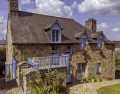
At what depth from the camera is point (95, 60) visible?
15258 mm

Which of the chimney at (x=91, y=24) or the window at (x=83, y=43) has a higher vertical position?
the chimney at (x=91, y=24)

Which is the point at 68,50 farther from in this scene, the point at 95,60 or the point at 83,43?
the point at 95,60

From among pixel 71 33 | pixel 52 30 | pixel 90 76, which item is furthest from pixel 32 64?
pixel 90 76

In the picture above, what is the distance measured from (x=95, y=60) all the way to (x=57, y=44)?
6544 millimetres

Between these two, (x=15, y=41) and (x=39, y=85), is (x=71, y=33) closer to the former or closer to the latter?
(x=15, y=41)

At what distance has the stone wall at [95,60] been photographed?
45.0ft

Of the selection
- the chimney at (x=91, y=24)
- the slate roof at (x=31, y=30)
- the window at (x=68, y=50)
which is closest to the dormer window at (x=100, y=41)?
the slate roof at (x=31, y=30)

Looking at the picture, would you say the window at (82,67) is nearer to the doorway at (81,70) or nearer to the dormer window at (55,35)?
the doorway at (81,70)

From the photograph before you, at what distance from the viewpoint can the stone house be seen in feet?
35.4

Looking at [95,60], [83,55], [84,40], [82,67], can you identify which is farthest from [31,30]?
[95,60]

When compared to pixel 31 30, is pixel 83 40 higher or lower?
lower

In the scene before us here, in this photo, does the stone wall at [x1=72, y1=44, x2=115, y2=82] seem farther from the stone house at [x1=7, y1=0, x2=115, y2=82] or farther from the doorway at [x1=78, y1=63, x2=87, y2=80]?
the doorway at [x1=78, y1=63, x2=87, y2=80]

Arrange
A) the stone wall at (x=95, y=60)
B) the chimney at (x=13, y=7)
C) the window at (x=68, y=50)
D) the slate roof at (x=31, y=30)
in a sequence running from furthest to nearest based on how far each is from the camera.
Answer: the stone wall at (x=95, y=60) → the window at (x=68, y=50) → the chimney at (x=13, y=7) → the slate roof at (x=31, y=30)

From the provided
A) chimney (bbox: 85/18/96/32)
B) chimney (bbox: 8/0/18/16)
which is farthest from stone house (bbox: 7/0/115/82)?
chimney (bbox: 85/18/96/32)
